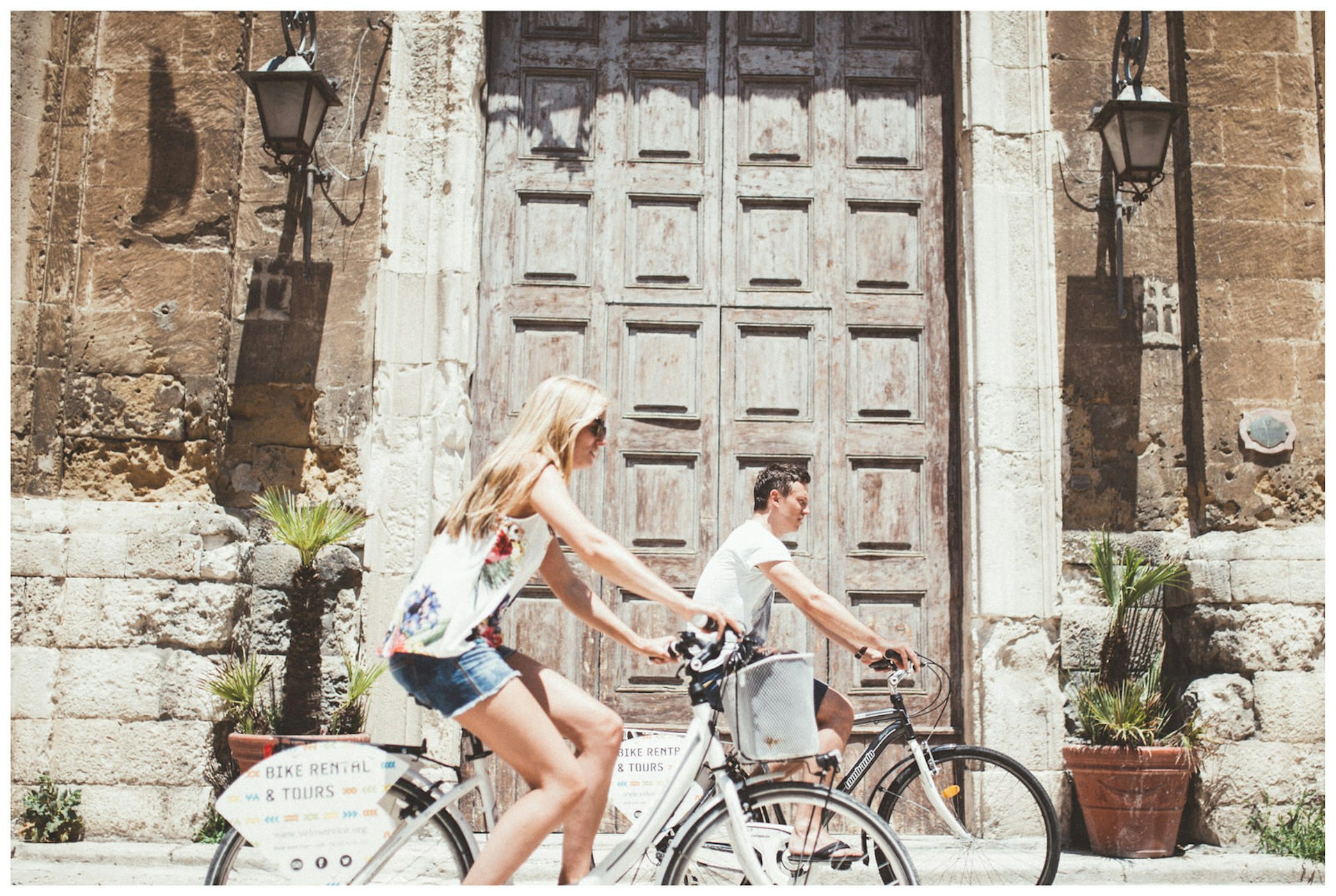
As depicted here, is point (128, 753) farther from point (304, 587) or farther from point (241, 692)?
point (304, 587)

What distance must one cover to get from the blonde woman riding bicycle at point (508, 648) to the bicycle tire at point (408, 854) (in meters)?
0.21

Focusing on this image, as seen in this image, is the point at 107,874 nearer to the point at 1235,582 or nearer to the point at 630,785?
the point at 630,785

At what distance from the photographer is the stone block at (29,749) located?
4.92 metres

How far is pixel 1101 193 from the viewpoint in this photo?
595 centimetres

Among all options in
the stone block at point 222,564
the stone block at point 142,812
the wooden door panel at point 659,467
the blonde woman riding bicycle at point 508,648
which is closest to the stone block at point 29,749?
the stone block at point 142,812

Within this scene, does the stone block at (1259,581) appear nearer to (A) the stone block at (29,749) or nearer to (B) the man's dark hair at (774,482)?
(B) the man's dark hair at (774,482)

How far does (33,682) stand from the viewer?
196 inches

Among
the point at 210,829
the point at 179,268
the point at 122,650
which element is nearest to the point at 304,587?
the point at 122,650

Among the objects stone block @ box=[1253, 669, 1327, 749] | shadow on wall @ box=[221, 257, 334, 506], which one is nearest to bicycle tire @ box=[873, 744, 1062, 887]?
stone block @ box=[1253, 669, 1327, 749]

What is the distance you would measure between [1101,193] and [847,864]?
4.11m

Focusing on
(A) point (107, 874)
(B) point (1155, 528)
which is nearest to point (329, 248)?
(A) point (107, 874)

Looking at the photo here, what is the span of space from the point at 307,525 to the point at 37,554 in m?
1.17

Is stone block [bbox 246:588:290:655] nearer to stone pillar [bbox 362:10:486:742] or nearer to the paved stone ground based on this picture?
stone pillar [bbox 362:10:486:742]

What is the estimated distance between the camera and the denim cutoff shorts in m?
2.75
